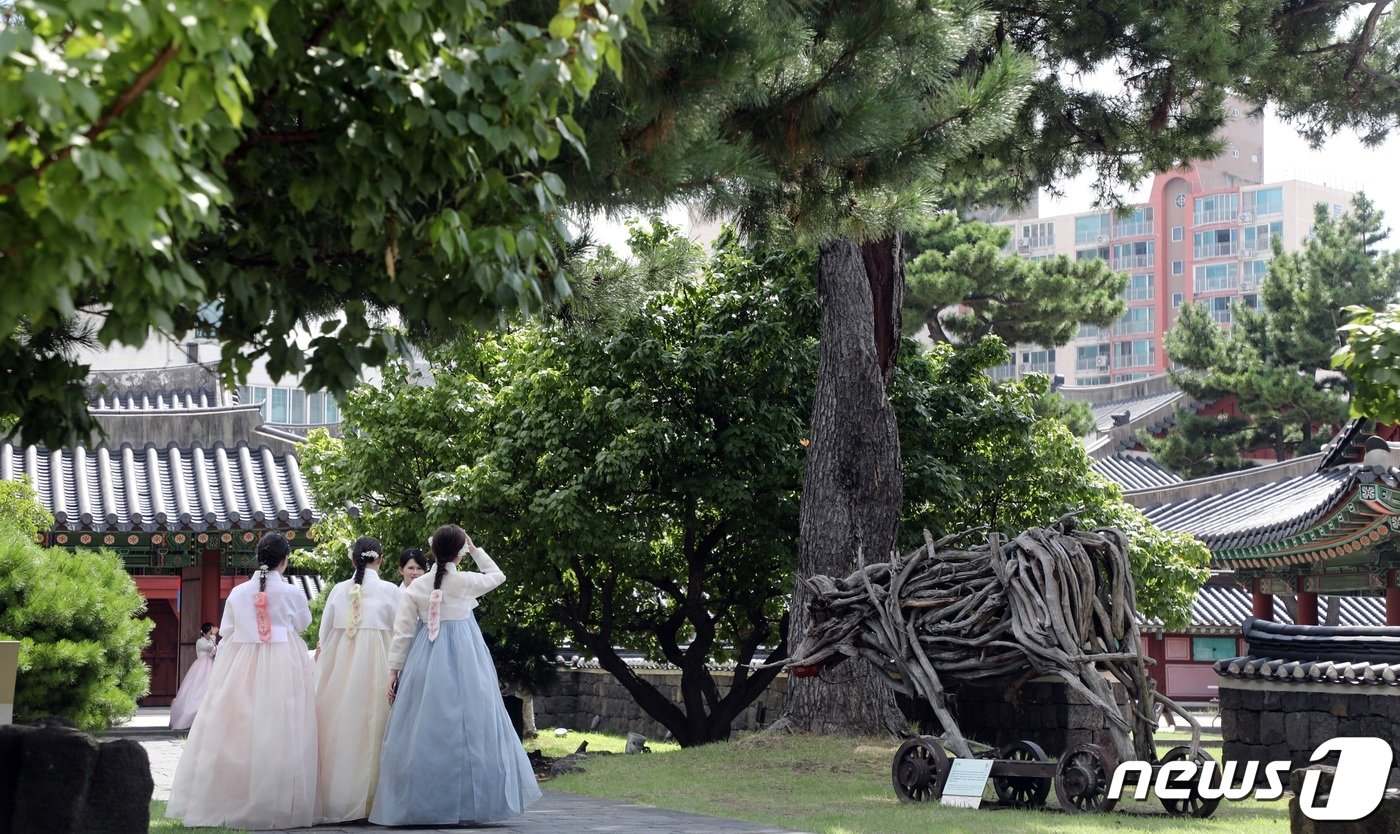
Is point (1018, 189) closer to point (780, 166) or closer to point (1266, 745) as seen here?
point (1266, 745)

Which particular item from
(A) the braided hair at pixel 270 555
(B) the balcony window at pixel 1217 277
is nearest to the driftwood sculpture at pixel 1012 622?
(A) the braided hair at pixel 270 555

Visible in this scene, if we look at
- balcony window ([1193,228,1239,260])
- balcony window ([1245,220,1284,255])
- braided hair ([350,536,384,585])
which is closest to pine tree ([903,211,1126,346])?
braided hair ([350,536,384,585])

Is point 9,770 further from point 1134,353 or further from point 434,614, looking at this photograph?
point 1134,353

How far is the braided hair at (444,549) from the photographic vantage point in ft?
28.3

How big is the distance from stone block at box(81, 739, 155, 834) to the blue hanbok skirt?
213 centimetres

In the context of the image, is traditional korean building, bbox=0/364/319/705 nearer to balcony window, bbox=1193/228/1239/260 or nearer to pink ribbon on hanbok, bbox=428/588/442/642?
pink ribbon on hanbok, bbox=428/588/442/642

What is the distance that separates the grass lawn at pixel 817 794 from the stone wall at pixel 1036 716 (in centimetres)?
145

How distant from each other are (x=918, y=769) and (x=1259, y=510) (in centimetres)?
1480

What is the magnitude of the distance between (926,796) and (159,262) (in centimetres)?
696

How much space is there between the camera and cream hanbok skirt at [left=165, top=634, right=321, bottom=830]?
8.41 m

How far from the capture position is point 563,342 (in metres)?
14.9

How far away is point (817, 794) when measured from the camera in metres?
10.4

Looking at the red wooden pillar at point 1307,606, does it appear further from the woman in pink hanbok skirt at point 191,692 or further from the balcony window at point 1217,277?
the balcony window at point 1217,277

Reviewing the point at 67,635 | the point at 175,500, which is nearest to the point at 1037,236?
the point at 175,500
